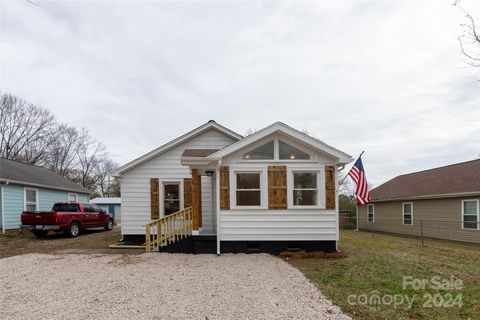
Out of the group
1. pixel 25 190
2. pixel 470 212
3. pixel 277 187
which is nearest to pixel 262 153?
pixel 277 187

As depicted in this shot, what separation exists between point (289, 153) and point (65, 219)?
11139 millimetres

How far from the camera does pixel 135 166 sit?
11.5m

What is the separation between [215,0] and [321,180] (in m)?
7.50

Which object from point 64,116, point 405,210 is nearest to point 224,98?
point 405,210

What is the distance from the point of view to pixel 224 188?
354 inches

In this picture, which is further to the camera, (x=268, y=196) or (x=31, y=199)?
(x=31, y=199)

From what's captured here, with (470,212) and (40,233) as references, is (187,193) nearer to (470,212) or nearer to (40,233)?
(40,233)

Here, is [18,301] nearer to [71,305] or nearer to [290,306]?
[71,305]

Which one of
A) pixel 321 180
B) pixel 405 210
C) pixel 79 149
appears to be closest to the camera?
pixel 321 180

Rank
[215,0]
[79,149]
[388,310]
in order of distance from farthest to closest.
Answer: [79,149] < [215,0] < [388,310]

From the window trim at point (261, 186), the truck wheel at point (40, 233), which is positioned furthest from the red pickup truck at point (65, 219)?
the window trim at point (261, 186)

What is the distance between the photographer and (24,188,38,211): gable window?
1602cm

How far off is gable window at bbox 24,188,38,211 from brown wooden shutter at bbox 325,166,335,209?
16152mm

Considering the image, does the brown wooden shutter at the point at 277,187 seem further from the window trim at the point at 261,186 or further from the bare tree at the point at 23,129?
the bare tree at the point at 23,129
